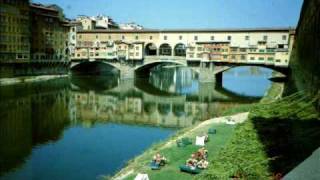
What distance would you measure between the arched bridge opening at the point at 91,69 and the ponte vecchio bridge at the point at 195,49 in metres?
0.58

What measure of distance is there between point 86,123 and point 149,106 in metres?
12.9

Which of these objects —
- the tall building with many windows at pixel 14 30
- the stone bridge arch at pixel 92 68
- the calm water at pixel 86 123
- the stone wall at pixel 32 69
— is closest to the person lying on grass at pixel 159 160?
the calm water at pixel 86 123

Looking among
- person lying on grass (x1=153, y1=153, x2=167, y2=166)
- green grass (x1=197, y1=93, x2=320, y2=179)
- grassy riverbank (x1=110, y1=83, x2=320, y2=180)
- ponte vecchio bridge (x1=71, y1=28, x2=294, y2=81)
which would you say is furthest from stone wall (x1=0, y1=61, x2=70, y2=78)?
green grass (x1=197, y1=93, x2=320, y2=179)

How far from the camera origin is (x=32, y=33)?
266 ft

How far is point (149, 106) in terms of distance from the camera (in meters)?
47.3

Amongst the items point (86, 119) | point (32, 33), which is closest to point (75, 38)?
point (32, 33)

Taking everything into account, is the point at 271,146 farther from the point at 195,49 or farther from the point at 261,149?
the point at 195,49

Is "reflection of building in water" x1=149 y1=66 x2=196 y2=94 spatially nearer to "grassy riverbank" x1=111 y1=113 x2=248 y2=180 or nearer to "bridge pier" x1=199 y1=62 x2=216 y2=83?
"bridge pier" x1=199 y1=62 x2=216 y2=83

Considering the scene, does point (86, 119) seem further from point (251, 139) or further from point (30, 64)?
point (30, 64)

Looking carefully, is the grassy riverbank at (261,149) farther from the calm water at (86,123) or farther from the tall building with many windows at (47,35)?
the tall building with many windows at (47,35)

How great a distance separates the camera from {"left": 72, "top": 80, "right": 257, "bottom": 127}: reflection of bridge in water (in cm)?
3872

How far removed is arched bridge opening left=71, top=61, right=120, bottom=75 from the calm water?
82.9 ft

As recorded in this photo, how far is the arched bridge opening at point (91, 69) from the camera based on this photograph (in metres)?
90.7

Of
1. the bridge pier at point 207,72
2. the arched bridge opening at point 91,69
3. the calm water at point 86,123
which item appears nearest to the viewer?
the calm water at point 86,123
